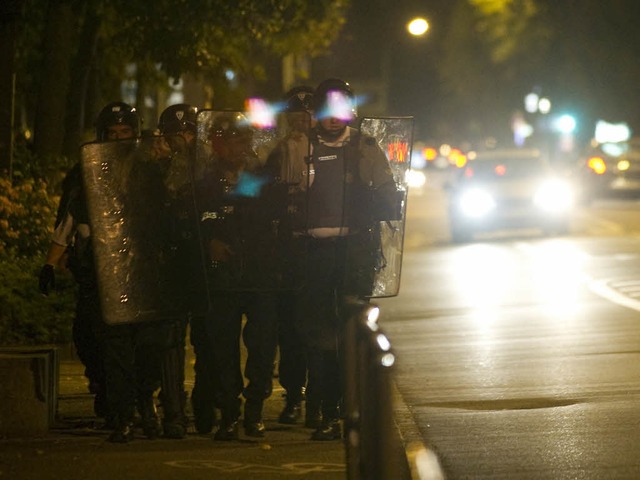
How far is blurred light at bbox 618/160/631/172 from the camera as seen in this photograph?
4303 centimetres

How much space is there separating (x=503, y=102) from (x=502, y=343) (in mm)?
76744

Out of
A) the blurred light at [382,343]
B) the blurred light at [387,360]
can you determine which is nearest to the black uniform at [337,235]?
the blurred light at [382,343]

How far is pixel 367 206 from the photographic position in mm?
9070

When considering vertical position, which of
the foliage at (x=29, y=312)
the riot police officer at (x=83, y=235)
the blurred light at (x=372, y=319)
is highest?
the riot police officer at (x=83, y=235)

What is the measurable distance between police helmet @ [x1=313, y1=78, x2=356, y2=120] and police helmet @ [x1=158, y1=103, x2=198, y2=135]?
0.84 m

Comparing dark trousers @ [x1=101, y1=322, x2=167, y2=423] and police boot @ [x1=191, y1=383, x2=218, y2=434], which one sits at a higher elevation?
dark trousers @ [x1=101, y1=322, x2=167, y2=423]

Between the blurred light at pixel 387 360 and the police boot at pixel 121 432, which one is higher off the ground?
the blurred light at pixel 387 360

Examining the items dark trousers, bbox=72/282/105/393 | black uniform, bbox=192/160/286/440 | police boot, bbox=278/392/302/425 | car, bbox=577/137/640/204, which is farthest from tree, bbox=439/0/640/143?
black uniform, bbox=192/160/286/440

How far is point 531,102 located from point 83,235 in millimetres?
76295

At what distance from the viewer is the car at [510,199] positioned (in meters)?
27.9

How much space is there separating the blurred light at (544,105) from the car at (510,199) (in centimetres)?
3870

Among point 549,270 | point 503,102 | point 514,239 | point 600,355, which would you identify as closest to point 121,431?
point 600,355

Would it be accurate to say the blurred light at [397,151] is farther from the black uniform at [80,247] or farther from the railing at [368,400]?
the railing at [368,400]

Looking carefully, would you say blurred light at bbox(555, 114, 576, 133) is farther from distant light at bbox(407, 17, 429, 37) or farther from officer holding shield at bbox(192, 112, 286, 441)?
officer holding shield at bbox(192, 112, 286, 441)
